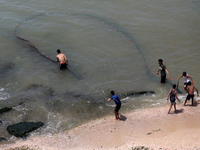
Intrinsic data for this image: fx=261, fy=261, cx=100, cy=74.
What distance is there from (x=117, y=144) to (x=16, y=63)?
9527 millimetres

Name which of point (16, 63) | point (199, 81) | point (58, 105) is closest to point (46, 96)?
point (58, 105)

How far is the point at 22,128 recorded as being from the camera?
1240 centimetres

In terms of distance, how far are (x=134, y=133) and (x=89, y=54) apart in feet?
24.9

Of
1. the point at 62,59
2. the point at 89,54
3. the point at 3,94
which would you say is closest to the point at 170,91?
the point at 62,59

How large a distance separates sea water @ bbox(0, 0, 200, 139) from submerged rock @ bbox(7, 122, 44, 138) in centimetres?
31

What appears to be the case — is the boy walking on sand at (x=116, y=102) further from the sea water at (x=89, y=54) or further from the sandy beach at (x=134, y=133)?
the sea water at (x=89, y=54)

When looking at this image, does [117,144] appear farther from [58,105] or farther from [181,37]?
[181,37]

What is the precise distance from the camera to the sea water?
1388cm

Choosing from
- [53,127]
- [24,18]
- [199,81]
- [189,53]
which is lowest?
[53,127]

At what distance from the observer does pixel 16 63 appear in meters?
17.2

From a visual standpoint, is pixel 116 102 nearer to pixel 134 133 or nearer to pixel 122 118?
pixel 122 118

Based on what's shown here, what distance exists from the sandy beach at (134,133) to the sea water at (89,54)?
669mm

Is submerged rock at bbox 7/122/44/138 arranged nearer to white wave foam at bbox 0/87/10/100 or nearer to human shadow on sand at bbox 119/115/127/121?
white wave foam at bbox 0/87/10/100

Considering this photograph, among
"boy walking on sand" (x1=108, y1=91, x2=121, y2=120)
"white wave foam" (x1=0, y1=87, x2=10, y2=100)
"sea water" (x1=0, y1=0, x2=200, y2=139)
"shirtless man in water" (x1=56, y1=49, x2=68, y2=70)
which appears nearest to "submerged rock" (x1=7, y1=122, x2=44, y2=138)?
"sea water" (x1=0, y1=0, x2=200, y2=139)
